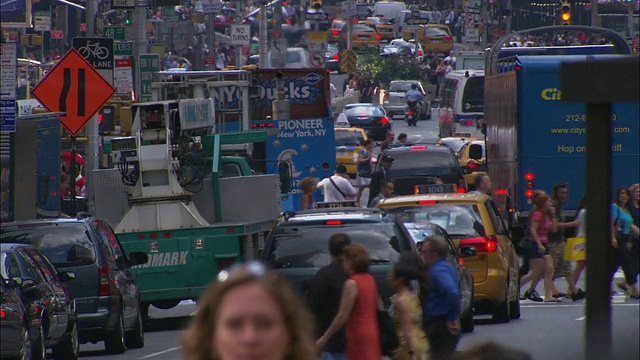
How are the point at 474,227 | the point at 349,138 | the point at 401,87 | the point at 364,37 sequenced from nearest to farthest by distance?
the point at 474,227 < the point at 349,138 < the point at 401,87 < the point at 364,37

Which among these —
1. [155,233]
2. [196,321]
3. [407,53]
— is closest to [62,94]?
[155,233]

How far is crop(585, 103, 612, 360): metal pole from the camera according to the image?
12.0 ft

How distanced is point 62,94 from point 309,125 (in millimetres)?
9808

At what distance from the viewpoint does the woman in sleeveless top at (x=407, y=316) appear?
1002 cm

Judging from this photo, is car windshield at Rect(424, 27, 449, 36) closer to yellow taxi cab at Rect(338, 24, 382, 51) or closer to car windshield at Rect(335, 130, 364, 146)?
yellow taxi cab at Rect(338, 24, 382, 51)

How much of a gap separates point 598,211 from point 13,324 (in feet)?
30.1

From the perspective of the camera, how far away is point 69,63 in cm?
2017

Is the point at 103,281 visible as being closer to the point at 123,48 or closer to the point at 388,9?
the point at 123,48

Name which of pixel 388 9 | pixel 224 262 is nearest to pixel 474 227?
pixel 224 262

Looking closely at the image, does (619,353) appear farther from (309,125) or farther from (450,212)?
(309,125)

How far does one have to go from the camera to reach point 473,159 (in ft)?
108

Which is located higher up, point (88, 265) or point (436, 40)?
point (436, 40)

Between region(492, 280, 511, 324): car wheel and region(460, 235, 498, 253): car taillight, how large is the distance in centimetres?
60

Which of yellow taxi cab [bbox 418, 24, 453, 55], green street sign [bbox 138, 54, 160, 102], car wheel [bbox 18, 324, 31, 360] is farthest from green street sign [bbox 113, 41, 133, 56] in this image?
yellow taxi cab [bbox 418, 24, 453, 55]
